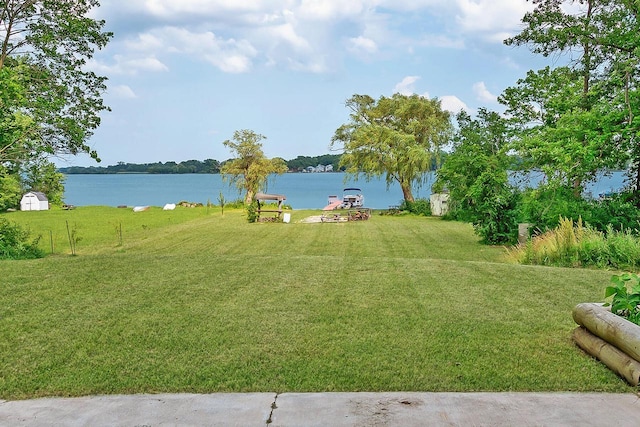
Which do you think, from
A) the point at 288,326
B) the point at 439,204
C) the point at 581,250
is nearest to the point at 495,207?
the point at 581,250

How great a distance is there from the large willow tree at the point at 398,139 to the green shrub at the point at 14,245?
74.1ft

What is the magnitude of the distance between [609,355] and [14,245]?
13.1 meters

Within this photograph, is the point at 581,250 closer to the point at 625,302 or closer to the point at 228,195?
the point at 625,302

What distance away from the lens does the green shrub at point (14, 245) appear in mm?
11905

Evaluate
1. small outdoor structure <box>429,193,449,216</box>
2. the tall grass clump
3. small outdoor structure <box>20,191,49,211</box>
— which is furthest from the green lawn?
small outdoor structure <box>20,191,49,211</box>

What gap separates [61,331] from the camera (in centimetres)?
495

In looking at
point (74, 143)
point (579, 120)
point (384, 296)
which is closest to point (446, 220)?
point (579, 120)

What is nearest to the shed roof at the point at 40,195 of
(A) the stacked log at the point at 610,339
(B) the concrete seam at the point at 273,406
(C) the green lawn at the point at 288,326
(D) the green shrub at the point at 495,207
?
(C) the green lawn at the point at 288,326

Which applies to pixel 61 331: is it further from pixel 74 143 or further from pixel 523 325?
pixel 74 143

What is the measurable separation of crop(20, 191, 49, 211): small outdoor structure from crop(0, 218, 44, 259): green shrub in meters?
25.4

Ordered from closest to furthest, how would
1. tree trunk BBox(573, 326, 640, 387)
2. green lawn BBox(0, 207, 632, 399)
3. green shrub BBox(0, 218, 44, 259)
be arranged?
tree trunk BBox(573, 326, 640, 387)
green lawn BBox(0, 207, 632, 399)
green shrub BBox(0, 218, 44, 259)

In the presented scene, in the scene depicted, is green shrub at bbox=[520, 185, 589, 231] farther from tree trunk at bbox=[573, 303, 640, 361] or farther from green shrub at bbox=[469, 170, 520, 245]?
tree trunk at bbox=[573, 303, 640, 361]

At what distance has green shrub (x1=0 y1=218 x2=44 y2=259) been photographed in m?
11.9

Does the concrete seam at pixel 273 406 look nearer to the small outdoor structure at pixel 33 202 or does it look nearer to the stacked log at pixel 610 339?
the stacked log at pixel 610 339
